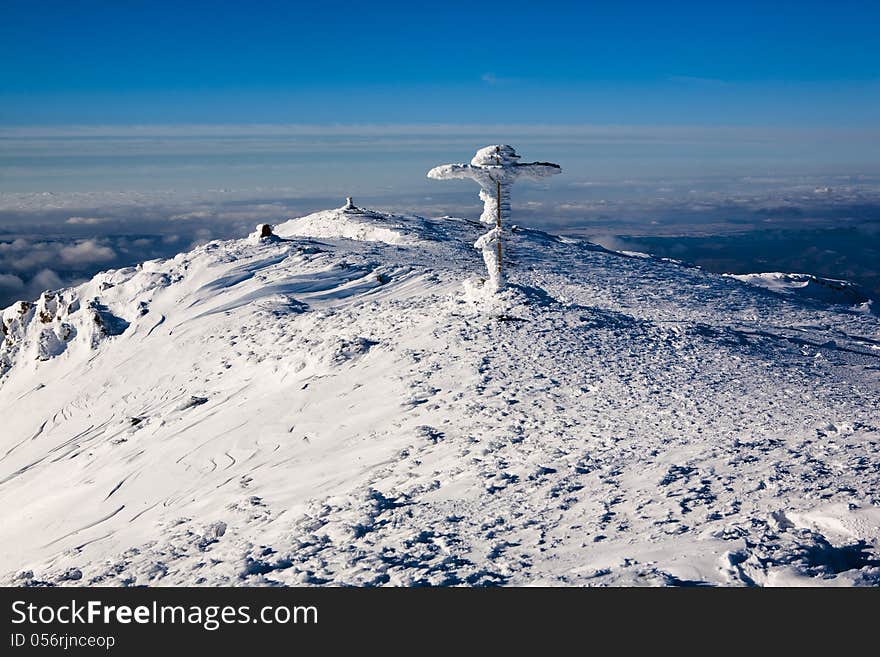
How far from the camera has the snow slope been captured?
35.3 feet

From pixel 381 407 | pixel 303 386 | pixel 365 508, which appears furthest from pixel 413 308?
pixel 365 508

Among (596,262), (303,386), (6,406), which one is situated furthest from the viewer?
(596,262)

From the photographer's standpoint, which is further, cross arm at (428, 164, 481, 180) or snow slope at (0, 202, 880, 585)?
cross arm at (428, 164, 481, 180)

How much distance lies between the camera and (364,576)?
10320 millimetres

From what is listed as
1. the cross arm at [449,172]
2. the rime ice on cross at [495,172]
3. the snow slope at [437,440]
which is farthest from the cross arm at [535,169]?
the snow slope at [437,440]

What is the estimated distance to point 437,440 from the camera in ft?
52.5

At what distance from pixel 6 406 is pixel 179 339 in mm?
10953

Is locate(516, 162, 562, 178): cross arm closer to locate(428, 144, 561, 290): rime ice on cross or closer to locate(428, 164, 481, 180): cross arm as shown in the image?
locate(428, 144, 561, 290): rime ice on cross

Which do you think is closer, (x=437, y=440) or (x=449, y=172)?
(x=437, y=440)

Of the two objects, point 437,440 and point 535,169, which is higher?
point 535,169

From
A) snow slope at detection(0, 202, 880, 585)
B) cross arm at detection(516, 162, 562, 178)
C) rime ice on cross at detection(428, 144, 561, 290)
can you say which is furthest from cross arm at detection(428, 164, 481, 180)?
snow slope at detection(0, 202, 880, 585)

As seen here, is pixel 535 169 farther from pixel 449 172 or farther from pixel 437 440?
pixel 437 440

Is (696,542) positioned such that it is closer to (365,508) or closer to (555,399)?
(365,508)

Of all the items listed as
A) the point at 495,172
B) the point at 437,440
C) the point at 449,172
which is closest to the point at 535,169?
the point at 495,172
